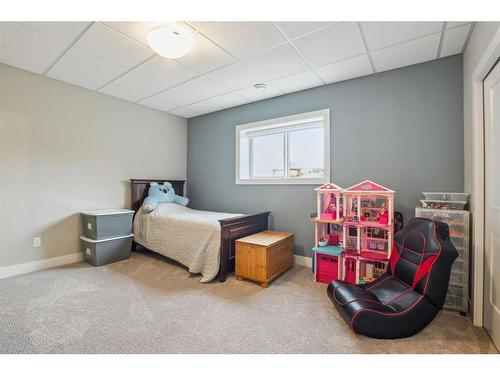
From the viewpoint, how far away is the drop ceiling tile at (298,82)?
2.83 m

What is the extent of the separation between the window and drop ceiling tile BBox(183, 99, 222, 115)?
0.56 m

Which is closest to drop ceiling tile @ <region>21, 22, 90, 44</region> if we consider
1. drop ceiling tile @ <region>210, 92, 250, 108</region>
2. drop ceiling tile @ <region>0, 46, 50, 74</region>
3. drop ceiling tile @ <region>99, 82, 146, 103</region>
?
drop ceiling tile @ <region>0, 46, 50, 74</region>

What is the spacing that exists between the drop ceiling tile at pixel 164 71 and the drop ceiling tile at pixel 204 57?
134mm

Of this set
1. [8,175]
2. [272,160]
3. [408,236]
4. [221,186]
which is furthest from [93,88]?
[408,236]

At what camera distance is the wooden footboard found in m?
2.67

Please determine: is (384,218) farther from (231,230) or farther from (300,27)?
(300,27)

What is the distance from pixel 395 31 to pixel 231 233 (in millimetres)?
2542

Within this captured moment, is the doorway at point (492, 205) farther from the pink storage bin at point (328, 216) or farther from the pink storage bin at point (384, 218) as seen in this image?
the pink storage bin at point (328, 216)

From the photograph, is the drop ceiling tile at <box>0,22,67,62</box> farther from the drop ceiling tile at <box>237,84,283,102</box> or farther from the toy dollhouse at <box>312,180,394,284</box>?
the toy dollhouse at <box>312,180,394,284</box>

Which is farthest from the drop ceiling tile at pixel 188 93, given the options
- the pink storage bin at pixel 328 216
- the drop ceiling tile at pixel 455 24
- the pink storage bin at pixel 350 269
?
the pink storage bin at pixel 350 269

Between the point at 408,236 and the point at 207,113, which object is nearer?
the point at 408,236
